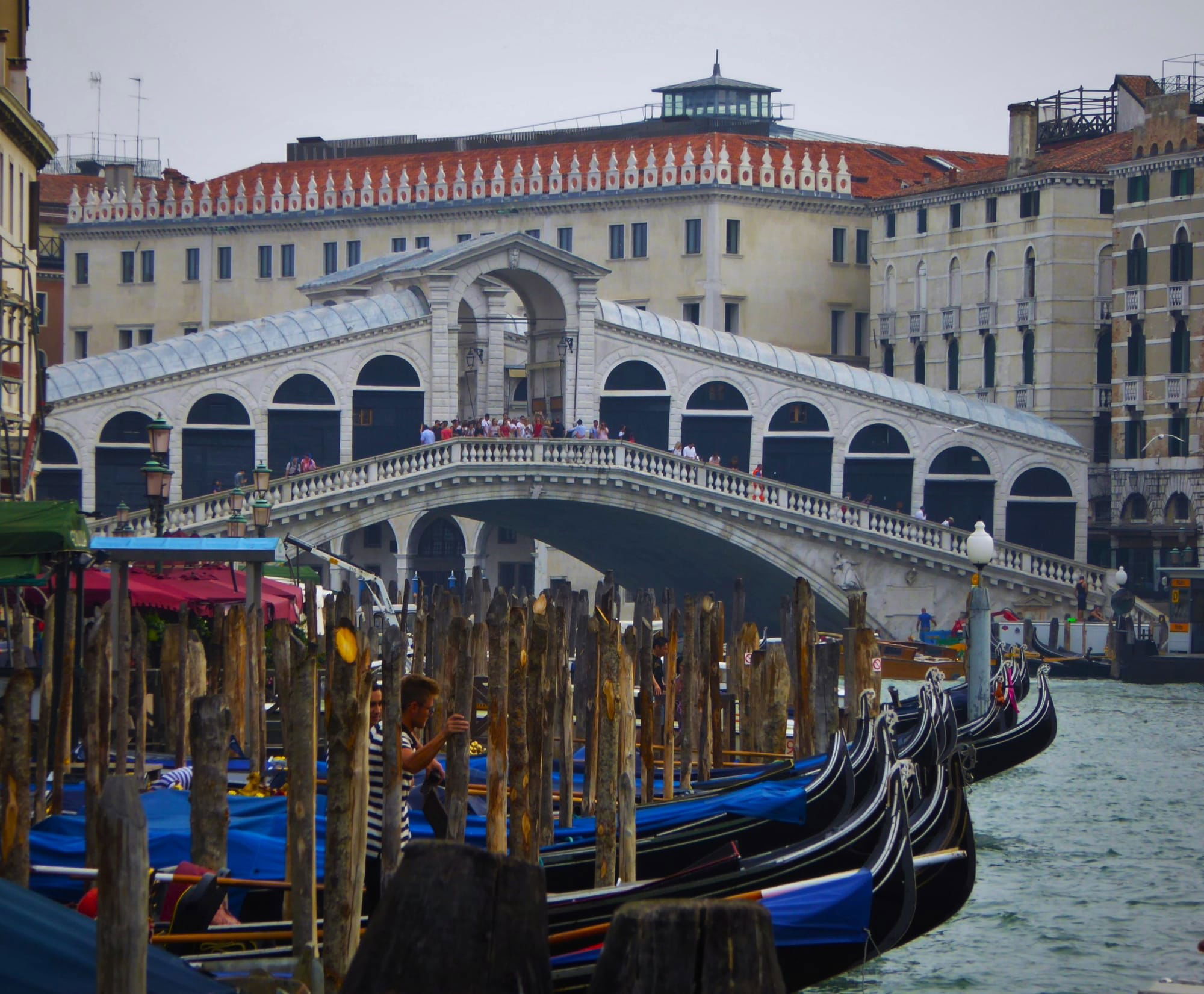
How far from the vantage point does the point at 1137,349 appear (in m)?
35.9

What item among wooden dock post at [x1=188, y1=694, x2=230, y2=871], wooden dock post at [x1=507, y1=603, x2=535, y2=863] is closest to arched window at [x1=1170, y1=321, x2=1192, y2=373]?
wooden dock post at [x1=507, y1=603, x2=535, y2=863]

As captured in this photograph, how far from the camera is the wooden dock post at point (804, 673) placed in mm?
15180

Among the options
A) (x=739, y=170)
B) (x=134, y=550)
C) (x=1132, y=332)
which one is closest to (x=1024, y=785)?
(x=134, y=550)

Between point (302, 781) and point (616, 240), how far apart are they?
3424cm

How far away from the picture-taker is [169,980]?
6.26 metres

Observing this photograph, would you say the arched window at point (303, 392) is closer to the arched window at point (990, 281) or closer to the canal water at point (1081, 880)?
the arched window at point (990, 281)

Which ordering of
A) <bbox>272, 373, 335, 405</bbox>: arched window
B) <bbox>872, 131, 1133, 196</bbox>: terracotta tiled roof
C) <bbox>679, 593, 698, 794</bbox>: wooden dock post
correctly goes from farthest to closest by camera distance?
<bbox>872, 131, 1133, 196</bbox>: terracotta tiled roof, <bbox>272, 373, 335, 405</bbox>: arched window, <bbox>679, 593, 698, 794</bbox>: wooden dock post

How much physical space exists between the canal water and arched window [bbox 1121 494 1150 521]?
11.9 m

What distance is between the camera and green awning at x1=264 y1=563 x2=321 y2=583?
2047 centimetres

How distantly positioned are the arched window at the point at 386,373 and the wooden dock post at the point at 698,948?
29.8m

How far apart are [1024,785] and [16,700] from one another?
13129 millimetres

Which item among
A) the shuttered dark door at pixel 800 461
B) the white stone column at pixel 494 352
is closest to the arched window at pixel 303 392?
the white stone column at pixel 494 352

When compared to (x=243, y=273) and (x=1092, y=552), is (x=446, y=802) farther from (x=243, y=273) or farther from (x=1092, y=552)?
(x=243, y=273)

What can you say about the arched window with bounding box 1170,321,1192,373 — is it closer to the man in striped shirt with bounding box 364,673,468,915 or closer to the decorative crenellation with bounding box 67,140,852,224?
the decorative crenellation with bounding box 67,140,852,224
